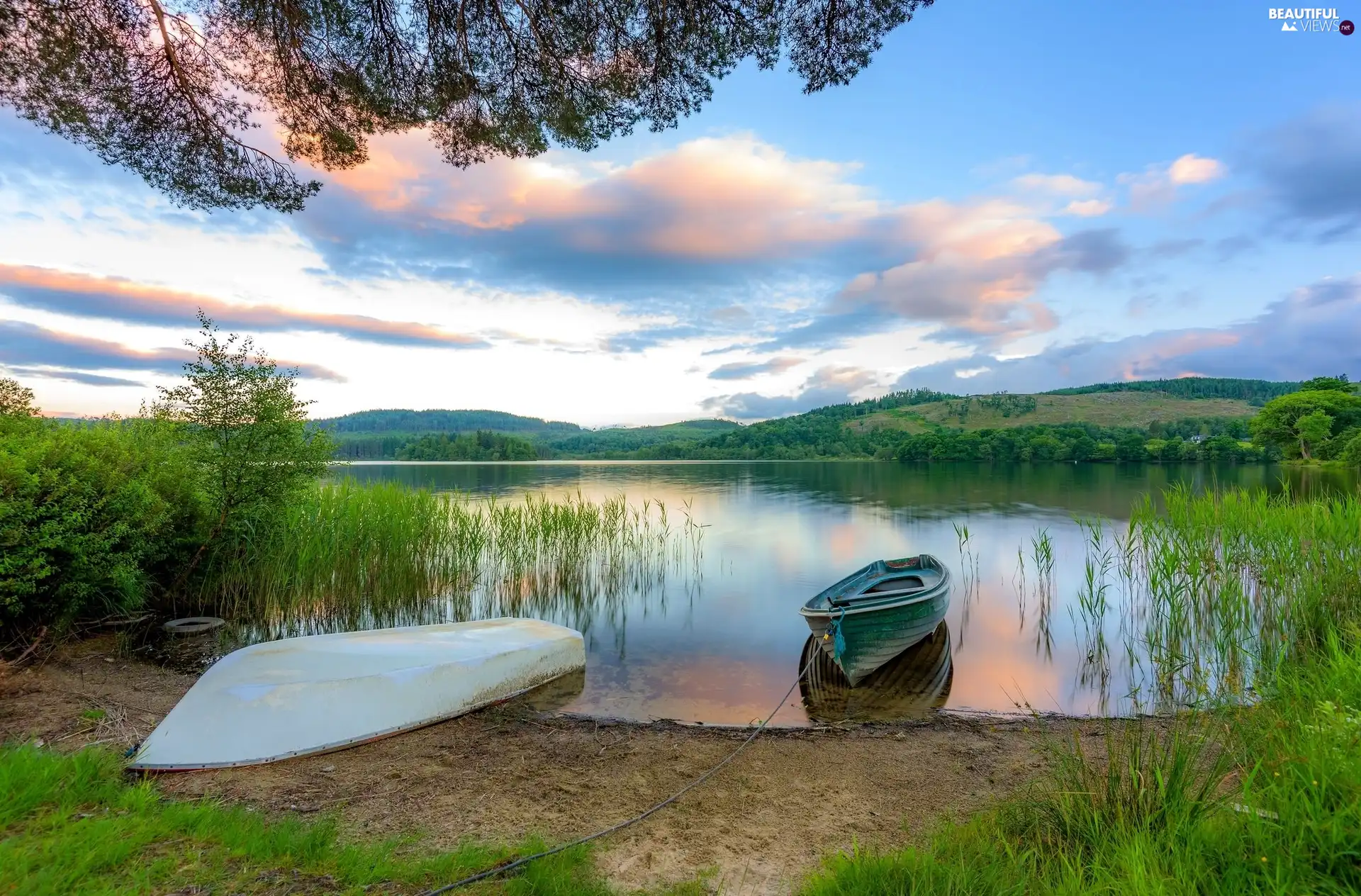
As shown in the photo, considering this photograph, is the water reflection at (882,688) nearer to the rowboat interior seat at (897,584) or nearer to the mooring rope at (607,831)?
the mooring rope at (607,831)

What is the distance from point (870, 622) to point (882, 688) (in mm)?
879

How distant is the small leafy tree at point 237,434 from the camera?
8328mm

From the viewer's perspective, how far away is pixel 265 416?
28.4 feet

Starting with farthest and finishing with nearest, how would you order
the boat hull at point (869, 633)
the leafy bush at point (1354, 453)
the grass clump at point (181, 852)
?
1. the leafy bush at point (1354, 453)
2. the boat hull at point (869, 633)
3. the grass clump at point (181, 852)

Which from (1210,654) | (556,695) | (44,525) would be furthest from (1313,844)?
(44,525)

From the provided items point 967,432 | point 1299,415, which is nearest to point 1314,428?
point 1299,415

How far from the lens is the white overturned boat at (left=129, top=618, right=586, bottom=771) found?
4.48 meters

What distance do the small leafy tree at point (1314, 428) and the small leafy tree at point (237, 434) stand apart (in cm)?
7667

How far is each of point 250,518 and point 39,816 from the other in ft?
23.4

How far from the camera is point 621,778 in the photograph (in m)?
4.82

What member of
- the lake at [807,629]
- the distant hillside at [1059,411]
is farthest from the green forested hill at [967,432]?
the lake at [807,629]

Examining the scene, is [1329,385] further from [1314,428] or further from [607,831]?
[607,831]

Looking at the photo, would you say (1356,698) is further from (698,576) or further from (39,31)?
(39,31)

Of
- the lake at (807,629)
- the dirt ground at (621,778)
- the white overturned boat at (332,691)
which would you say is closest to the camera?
the dirt ground at (621,778)
